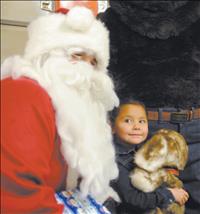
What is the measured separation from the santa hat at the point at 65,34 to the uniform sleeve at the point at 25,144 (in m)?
0.14

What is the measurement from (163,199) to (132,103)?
0.30 metres

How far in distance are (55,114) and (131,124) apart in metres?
0.40

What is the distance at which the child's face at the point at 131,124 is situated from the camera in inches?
51.2

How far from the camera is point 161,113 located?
4.38 ft

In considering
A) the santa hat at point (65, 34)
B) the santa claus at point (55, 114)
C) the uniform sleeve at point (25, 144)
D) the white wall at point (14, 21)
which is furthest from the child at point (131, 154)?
the white wall at point (14, 21)

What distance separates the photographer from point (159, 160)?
1.29m

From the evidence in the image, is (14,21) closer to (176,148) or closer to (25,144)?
(176,148)

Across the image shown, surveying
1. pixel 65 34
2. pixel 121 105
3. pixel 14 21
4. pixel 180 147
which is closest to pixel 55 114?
pixel 65 34

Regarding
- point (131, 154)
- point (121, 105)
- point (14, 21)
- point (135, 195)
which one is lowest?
point (135, 195)

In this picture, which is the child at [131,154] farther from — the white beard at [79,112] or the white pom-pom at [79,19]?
the white pom-pom at [79,19]

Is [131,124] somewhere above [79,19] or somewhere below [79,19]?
below

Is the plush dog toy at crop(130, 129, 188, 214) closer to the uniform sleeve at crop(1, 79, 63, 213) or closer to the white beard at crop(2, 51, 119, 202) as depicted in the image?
the white beard at crop(2, 51, 119, 202)

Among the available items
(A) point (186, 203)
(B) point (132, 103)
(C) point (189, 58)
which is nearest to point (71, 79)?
(B) point (132, 103)

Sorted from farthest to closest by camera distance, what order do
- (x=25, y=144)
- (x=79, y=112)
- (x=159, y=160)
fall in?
(x=159, y=160) → (x=79, y=112) → (x=25, y=144)
